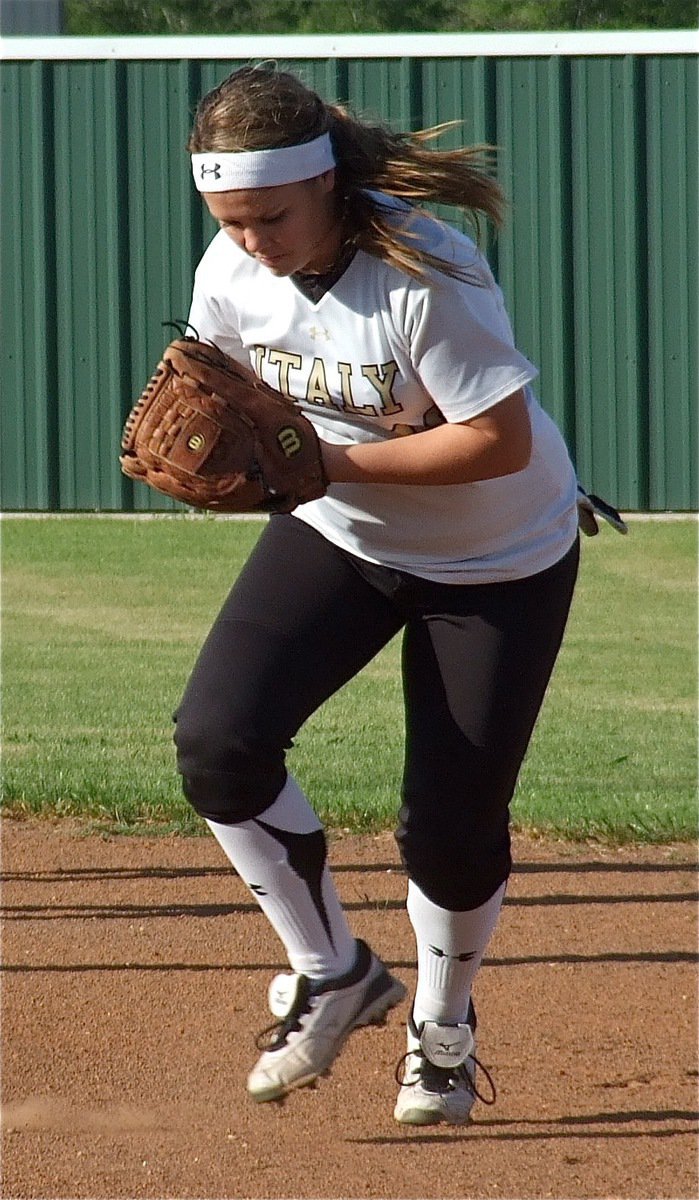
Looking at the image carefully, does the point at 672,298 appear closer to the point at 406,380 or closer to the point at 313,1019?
the point at 406,380

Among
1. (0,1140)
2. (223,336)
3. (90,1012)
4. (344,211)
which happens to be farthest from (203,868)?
(344,211)

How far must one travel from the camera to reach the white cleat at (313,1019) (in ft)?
10.8

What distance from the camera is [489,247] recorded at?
11.9 metres

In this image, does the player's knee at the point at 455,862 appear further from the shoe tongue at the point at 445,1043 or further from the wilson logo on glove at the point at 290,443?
the wilson logo on glove at the point at 290,443

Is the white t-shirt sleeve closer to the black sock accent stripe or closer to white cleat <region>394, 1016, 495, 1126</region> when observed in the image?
the black sock accent stripe

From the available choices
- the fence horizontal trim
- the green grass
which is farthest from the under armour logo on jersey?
the fence horizontal trim

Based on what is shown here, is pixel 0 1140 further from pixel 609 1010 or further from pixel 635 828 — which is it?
pixel 635 828

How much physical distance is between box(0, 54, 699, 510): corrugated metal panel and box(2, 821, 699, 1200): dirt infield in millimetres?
6805

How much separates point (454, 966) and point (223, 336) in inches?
55.8

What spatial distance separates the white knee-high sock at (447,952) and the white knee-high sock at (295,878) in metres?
0.19

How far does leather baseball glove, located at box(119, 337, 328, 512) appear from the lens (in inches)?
125

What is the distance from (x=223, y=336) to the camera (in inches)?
134

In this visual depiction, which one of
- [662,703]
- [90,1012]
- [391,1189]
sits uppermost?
[391,1189]

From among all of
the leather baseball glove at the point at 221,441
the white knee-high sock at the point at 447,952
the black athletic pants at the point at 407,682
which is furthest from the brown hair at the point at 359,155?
the white knee-high sock at the point at 447,952
